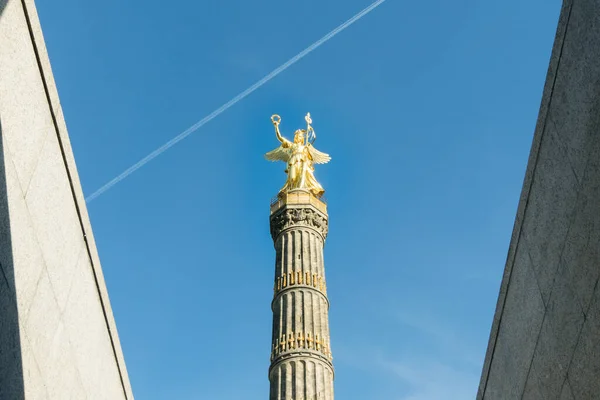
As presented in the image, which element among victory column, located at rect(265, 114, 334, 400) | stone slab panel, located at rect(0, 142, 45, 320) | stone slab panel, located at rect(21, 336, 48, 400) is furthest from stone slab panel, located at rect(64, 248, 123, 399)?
victory column, located at rect(265, 114, 334, 400)

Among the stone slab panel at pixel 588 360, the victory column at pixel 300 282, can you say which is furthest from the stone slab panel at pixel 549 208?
the victory column at pixel 300 282

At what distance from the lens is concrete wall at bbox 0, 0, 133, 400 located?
5.45 meters

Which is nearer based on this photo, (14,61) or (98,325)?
(14,61)

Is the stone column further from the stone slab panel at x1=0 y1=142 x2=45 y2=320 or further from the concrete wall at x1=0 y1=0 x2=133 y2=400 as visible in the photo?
the stone slab panel at x1=0 y1=142 x2=45 y2=320

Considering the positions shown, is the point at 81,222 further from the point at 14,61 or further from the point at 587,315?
the point at 587,315

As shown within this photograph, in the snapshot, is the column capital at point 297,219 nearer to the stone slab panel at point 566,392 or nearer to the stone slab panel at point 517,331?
the stone slab panel at point 517,331

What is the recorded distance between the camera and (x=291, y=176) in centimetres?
3475

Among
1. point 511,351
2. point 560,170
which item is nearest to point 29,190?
point 560,170

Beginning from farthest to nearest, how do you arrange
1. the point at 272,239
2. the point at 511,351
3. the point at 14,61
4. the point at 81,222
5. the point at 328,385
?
1. the point at 272,239
2. the point at 328,385
3. the point at 511,351
4. the point at 81,222
5. the point at 14,61

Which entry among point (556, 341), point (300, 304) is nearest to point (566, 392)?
point (556, 341)

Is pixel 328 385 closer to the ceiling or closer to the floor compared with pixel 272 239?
closer to the floor

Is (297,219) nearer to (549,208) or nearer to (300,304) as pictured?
(300,304)

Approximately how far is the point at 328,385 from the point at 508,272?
18809 millimetres

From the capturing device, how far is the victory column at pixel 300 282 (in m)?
25.5
